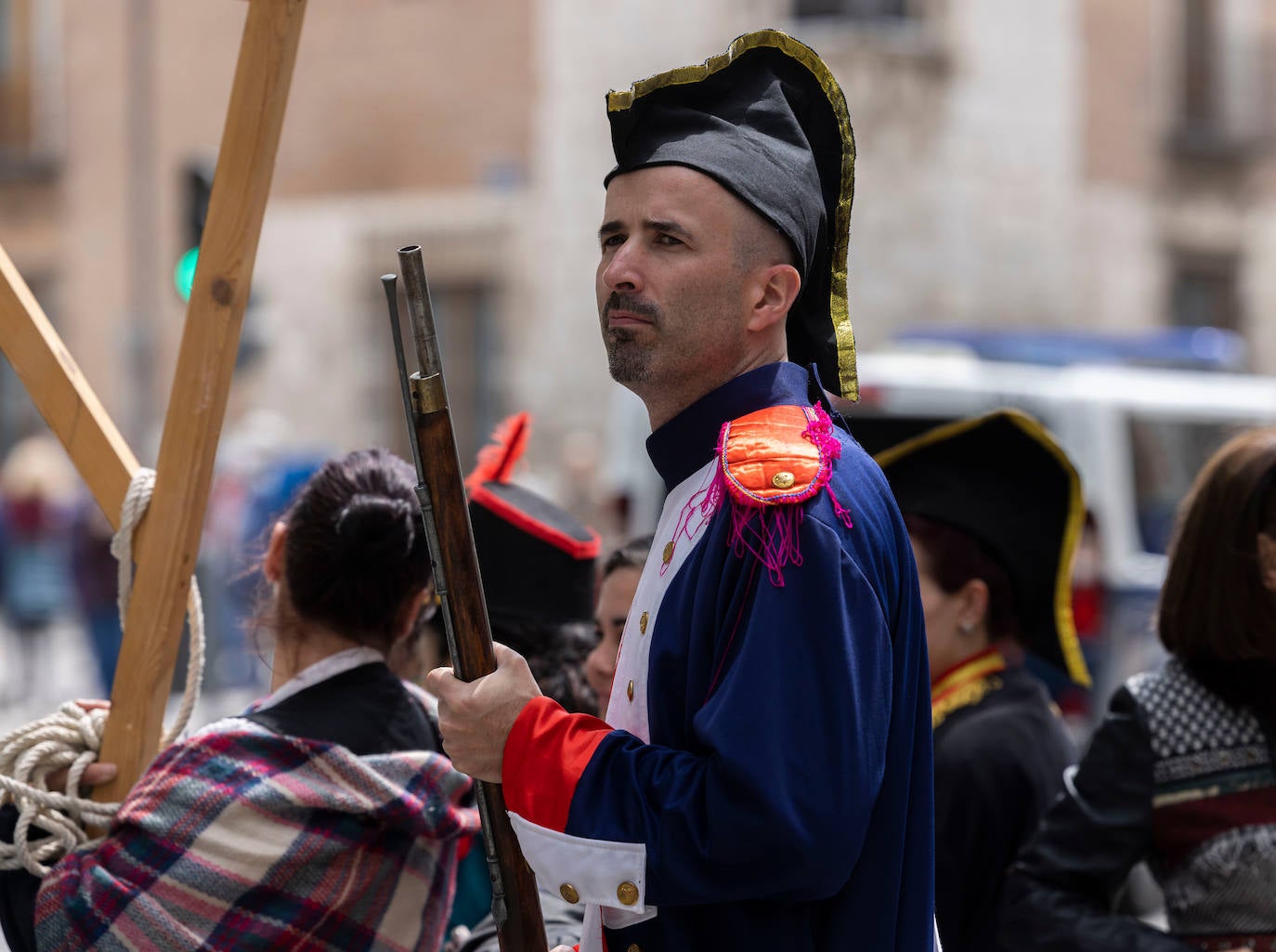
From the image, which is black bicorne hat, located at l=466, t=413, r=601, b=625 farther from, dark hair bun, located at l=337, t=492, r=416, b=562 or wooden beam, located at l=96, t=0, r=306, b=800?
wooden beam, located at l=96, t=0, r=306, b=800

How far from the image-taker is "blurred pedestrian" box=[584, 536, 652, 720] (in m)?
3.18

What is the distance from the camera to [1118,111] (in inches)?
707

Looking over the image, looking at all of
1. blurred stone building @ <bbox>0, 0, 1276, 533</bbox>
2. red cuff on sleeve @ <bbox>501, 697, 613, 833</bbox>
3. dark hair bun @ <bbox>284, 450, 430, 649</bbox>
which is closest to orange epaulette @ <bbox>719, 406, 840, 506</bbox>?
red cuff on sleeve @ <bbox>501, 697, 613, 833</bbox>

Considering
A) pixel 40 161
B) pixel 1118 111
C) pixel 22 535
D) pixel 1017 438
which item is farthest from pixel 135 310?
pixel 1017 438

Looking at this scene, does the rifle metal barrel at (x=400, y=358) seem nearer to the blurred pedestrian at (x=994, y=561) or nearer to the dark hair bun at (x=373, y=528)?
the dark hair bun at (x=373, y=528)

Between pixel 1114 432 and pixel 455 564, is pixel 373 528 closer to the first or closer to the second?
pixel 455 564

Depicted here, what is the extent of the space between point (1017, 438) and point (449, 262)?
1477 centimetres

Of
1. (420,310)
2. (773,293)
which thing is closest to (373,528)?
(420,310)

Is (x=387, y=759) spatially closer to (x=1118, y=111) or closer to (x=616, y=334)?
(x=616, y=334)

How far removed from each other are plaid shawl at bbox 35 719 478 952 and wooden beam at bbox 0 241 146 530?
0.43 metres

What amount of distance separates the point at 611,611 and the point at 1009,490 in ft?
2.59

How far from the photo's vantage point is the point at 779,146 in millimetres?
2131

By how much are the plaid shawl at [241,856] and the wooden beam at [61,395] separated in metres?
0.43

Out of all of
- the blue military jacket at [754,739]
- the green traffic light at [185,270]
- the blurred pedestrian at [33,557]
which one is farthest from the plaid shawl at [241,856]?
the blurred pedestrian at [33,557]
